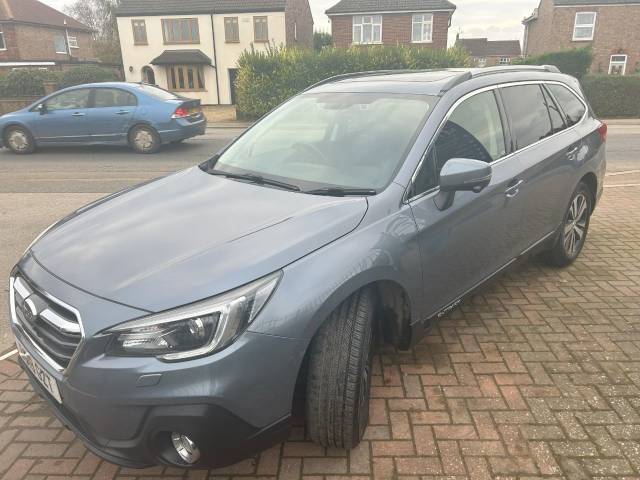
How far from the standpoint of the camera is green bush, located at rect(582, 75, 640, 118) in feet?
66.4

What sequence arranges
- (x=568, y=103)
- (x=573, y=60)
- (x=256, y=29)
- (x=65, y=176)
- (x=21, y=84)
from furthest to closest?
(x=256, y=29)
(x=573, y=60)
(x=21, y=84)
(x=65, y=176)
(x=568, y=103)

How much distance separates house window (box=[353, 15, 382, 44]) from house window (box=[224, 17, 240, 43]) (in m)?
7.60

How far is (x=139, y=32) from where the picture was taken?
32.2 meters

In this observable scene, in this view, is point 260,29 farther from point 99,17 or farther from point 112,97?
point 99,17

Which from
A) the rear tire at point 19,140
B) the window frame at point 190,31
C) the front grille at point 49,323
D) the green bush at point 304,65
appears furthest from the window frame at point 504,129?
the window frame at point 190,31

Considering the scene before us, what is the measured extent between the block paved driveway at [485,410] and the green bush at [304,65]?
17.7m

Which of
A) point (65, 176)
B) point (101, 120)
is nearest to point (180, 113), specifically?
point (101, 120)

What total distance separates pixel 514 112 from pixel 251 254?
2.52m

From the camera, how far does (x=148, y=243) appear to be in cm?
232

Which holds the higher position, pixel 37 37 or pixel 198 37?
pixel 37 37

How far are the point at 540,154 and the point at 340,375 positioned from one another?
252cm

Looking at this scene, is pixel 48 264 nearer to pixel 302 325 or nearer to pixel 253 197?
pixel 253 197

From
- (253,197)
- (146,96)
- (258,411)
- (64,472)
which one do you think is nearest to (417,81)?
(253,197)

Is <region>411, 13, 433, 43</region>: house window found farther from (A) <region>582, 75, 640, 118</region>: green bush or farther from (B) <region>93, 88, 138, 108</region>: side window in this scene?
(B) <region>93, 88, 138, 108</region>: side window
